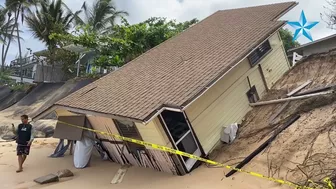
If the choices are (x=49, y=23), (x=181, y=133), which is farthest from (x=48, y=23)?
(x=181, y=133)

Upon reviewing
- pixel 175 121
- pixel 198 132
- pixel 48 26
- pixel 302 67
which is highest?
pixel 48 26

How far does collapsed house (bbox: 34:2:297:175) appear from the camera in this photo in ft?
28.2

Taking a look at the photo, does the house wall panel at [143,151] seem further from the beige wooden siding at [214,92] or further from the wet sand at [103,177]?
the beige wooden siding at [214,92]

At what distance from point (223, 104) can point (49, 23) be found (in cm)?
2619

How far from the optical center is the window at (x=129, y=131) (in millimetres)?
9391

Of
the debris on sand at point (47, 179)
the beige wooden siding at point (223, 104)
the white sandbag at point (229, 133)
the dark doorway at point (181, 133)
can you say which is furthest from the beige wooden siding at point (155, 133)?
the debris on sand at point (47, 179)

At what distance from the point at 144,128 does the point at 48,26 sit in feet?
86.3

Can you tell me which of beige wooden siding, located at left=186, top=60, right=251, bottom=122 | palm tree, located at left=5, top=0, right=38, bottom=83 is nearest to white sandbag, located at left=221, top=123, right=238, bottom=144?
beige wooden siding, located at left=186, top=60, right=251, bottom=122

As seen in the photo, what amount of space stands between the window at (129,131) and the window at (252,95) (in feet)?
14.3

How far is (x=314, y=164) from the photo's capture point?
655 centimetres

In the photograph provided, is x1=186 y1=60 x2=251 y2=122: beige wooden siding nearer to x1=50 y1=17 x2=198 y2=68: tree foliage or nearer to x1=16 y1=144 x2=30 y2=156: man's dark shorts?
x1=16 y1=144 x2=30 y2=156: man's dark shorts

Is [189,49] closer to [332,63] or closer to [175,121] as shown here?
[175,121]

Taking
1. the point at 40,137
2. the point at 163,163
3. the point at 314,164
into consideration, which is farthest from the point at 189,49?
the point at 40,137

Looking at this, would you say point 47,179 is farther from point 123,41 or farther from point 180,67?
point 123,41
